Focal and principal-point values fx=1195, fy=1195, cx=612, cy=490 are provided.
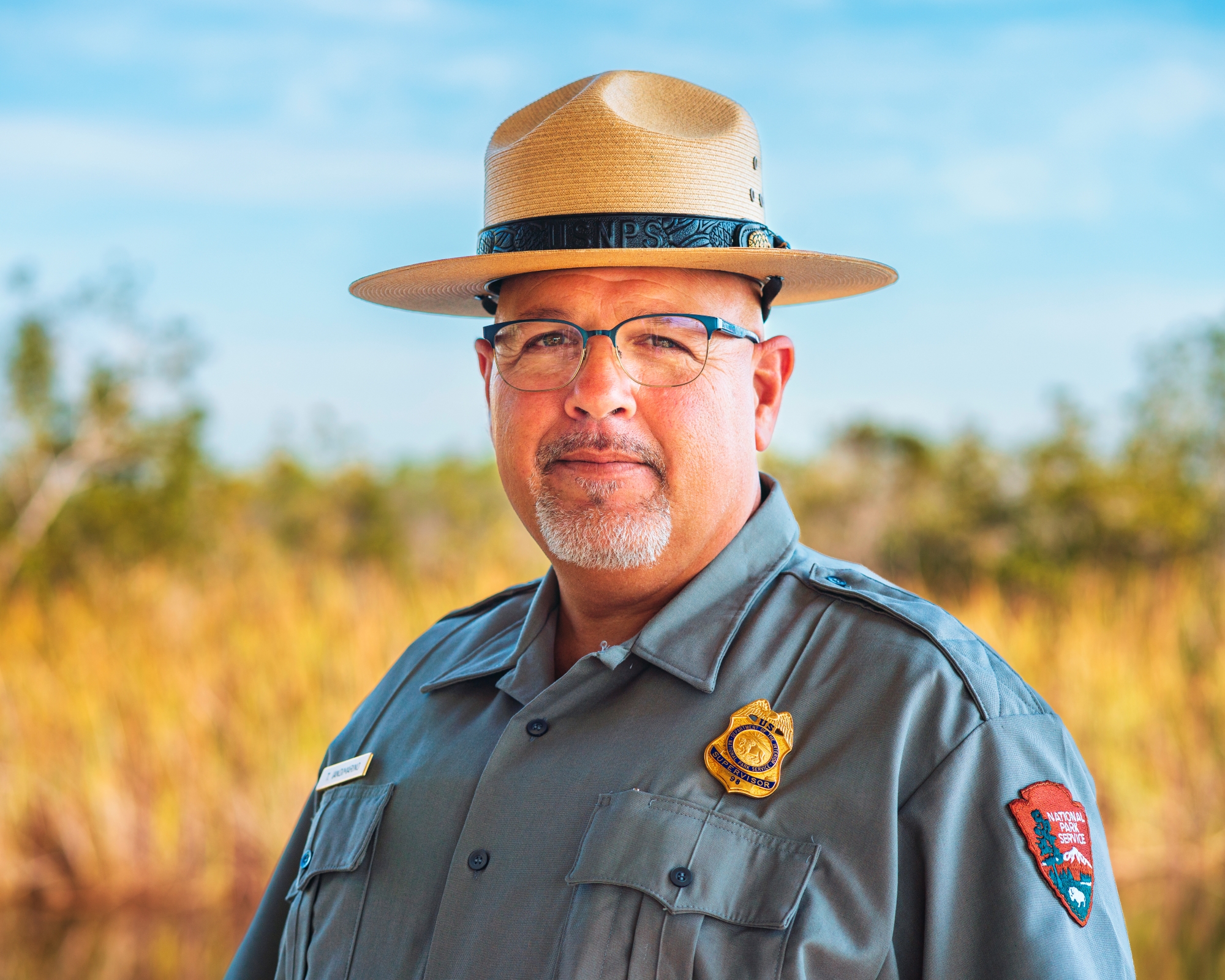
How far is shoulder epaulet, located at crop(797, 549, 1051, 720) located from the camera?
1634mm

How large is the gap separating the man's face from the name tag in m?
0.50

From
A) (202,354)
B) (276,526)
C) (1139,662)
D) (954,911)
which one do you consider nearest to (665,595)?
(954,911)

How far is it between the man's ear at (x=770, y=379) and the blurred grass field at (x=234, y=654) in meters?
4.25

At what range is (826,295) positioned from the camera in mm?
2414

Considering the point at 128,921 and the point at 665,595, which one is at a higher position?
the point at 665,595

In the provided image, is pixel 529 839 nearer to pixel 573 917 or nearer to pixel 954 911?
pixel 573 917

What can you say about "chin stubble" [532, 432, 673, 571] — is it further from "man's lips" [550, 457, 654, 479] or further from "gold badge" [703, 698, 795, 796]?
"gold badge" [703, 698, 795, 796]

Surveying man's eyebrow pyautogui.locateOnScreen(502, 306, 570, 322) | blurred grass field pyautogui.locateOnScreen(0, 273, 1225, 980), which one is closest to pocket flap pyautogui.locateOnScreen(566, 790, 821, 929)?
man's eyebrow pyautogui.locateOnScreen(502, 306, 570, 322)

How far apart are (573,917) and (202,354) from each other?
8349 mm

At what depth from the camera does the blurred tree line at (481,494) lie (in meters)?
8.91

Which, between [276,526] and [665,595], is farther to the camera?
[276,526]

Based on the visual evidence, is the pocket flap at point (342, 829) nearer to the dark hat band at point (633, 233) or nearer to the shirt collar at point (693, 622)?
the shirt collar at point (693, 622)

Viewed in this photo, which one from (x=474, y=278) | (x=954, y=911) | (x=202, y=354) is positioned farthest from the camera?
(x=202, y=354)

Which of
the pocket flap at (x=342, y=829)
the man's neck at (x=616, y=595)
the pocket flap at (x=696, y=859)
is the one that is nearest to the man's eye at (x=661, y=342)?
the man's neck at (x=616, y=595)
